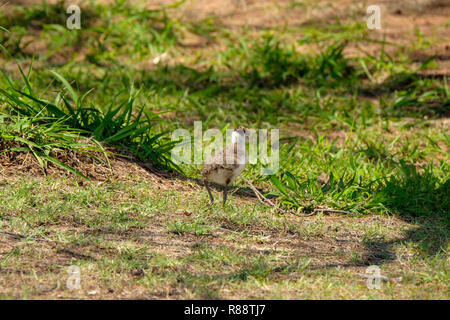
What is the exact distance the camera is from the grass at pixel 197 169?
157 inches

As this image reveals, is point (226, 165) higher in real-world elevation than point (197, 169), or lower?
higher

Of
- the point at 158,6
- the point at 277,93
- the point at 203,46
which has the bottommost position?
the point at 277,93

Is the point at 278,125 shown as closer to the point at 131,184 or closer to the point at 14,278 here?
the point at 131,184

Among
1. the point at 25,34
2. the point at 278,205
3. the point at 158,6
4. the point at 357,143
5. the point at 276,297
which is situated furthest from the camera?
the point at 158,6

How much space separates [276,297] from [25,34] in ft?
21.4

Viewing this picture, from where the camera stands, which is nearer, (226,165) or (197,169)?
(226,165)

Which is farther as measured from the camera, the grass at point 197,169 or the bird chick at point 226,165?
the bird chick at point 226,165

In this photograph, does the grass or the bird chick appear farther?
the bird chick

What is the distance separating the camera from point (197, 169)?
19.3 feet

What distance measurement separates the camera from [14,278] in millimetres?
3684

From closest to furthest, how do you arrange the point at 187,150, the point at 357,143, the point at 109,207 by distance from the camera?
the point at 109,207 < the point at 187,150 < the point at 357,143

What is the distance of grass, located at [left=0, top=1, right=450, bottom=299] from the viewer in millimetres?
3980

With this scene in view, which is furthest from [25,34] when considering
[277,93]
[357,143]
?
[357,143]

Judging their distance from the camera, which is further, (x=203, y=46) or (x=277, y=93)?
(x=203, y=46)
